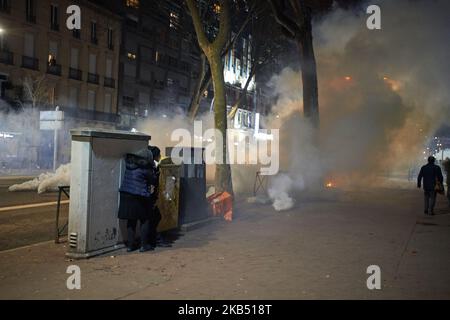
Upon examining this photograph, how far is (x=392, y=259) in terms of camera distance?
258 inches

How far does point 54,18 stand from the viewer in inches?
1443

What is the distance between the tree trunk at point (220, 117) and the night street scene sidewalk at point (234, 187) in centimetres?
4

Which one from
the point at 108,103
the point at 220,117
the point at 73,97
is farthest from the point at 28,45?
the point at 220,117

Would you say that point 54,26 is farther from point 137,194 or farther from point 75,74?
point 137,194

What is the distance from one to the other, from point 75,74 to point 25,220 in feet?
104

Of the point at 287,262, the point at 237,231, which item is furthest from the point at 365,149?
the point at 287,262

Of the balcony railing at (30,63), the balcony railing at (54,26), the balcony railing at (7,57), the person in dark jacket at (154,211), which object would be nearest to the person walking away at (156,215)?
the person in dark jacket at (154,211)

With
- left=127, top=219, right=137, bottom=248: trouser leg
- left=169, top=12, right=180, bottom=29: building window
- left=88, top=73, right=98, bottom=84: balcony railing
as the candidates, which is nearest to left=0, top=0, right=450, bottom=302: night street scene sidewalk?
left=127, top=219, right=137, bottom=248: trouser leg

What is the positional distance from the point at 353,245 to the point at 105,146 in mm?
4470

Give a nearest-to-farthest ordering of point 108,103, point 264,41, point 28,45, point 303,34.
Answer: point 303,34
point 264,41
point 28,45
point 108,103

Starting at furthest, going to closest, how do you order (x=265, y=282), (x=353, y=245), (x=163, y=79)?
(x=163, y=79) < (x=353, y=245) < (x=265, y=282)

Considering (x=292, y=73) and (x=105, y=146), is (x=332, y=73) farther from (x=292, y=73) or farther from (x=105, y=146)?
(x=105, y=146)

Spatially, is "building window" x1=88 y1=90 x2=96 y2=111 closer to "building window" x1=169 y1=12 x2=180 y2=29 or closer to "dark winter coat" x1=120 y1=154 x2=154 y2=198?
"building window" x1=169 y1=12 x2=180 y2=29

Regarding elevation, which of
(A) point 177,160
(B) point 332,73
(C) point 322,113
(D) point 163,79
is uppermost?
(D) point 163,79
